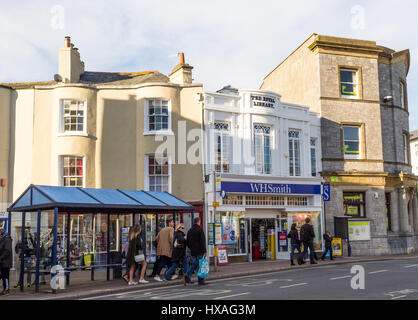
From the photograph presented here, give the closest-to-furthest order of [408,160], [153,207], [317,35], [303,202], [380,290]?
[380,290] < [153,207] < [303,202] < [317,35] < [408,160]

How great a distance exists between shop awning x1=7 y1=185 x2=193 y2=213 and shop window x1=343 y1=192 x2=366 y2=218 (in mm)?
13610

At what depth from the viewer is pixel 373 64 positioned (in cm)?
2789

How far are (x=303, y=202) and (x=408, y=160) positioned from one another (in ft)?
31.2

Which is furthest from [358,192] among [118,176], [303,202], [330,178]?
[118,176]

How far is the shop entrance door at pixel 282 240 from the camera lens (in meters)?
23.5

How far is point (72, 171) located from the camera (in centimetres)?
2184

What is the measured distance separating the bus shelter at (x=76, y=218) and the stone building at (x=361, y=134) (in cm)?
1264

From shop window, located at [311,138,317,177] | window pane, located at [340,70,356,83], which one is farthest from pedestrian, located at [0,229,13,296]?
window pane, located at [340,70,356,83]

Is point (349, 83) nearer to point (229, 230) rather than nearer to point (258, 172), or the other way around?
point (258, 172)

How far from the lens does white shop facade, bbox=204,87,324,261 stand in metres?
22.3

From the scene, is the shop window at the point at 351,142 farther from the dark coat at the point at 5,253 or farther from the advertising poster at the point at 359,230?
the dark coat at the point at 5,253

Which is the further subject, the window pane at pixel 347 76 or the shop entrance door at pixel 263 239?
the window pane at pixel 347 76

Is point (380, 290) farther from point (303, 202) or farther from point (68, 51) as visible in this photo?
point (68, 51)

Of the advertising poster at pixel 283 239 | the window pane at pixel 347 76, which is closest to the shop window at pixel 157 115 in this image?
the advertising poster at pixel 283 239
